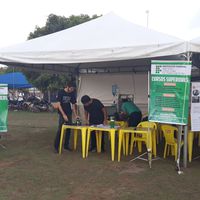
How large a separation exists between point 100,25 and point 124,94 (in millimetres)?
4260

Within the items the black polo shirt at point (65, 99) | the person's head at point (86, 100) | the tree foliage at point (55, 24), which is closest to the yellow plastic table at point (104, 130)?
the person's head at point (86, 100)

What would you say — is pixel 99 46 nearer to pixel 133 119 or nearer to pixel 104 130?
pixel 104 130

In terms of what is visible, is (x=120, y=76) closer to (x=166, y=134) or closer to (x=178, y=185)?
(x=166, y=134)

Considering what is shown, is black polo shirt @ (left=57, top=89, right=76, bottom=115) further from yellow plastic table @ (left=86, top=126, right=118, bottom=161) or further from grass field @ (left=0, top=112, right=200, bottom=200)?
grass field @ (left=0, top=112, right=200, bottom=200)

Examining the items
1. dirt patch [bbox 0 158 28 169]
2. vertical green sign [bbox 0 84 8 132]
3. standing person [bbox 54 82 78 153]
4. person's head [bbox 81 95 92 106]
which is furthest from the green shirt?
vertical green sign [bbox 0 84 8 132]

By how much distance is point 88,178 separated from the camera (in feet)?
18.3

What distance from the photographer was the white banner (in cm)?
616

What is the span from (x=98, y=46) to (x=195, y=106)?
2180mm

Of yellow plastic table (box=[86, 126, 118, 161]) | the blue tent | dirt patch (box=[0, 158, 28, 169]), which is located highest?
the blue tent

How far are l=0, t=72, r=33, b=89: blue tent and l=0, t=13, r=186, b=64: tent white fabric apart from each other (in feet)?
48.0

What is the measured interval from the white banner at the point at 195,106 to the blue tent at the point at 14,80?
57.8 feet

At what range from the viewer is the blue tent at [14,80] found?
22281mm

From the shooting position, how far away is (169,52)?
6.17 metres

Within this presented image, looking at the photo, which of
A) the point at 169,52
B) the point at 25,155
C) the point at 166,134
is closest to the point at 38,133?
the point at 25,155
